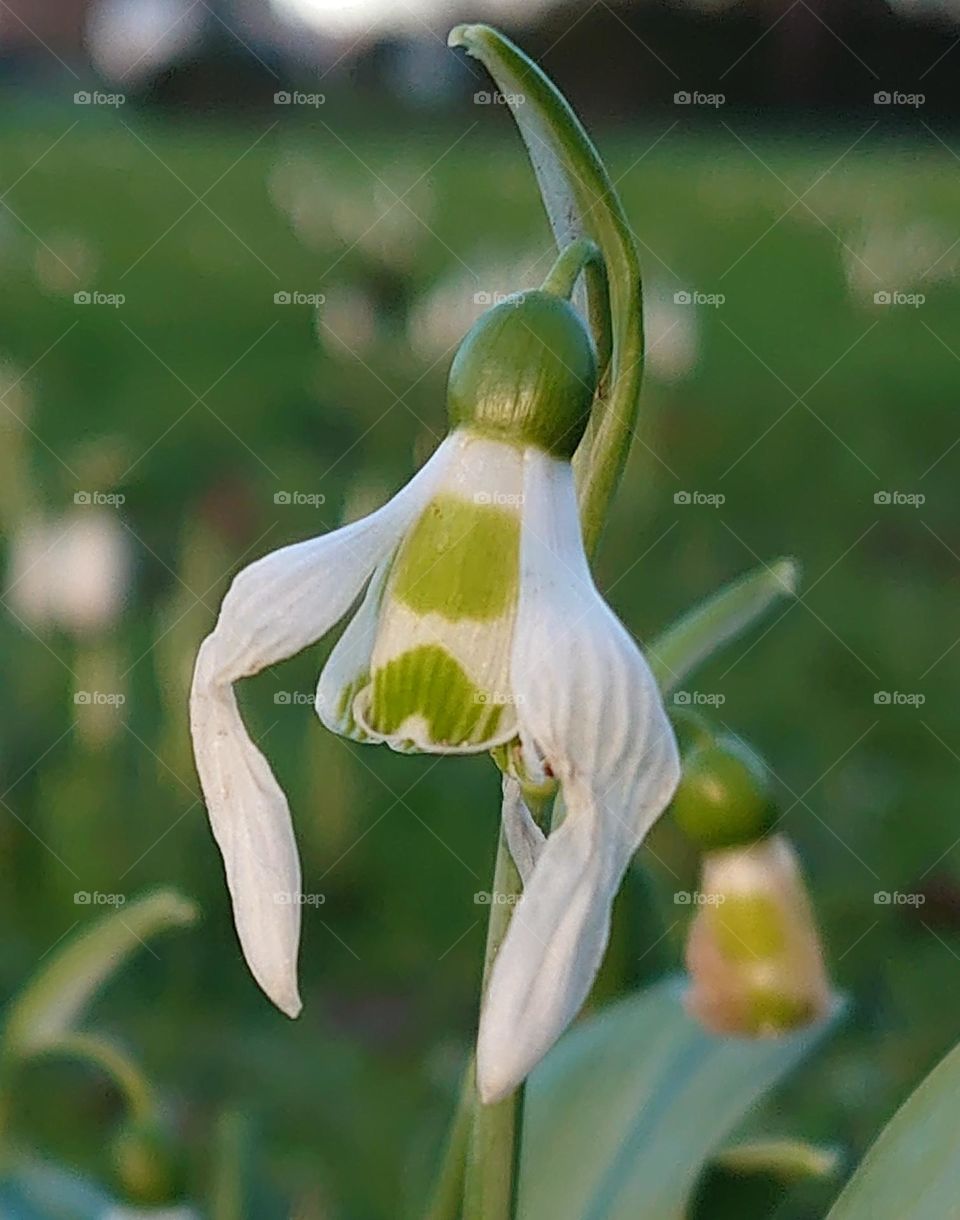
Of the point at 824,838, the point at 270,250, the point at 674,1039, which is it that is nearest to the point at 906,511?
the point at 824,838

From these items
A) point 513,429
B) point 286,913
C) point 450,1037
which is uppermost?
point 513,429

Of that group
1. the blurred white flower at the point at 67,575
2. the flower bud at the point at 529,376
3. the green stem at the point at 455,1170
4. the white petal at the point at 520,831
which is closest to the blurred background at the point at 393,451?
the blurred white flower at the point at 67,575

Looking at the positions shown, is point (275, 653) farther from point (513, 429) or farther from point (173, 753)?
point (173, 753)

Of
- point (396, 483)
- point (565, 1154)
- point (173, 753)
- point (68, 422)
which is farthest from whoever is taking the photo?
point (68, 422)

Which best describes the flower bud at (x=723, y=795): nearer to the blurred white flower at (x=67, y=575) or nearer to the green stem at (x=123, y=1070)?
the green stem at (x=123, y=1070)

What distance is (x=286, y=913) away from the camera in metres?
0.52

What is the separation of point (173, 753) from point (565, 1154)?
803mm

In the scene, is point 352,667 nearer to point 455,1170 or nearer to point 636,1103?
point 455,1170

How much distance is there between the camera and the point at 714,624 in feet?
2.52

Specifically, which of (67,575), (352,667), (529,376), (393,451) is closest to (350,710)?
(352,667)

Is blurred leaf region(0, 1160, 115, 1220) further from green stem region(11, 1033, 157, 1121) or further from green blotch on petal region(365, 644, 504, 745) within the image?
green blotch on petal region(365, 644, 504, 745)

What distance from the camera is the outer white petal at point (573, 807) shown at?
0.49 meters

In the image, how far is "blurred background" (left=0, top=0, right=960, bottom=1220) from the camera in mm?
1406

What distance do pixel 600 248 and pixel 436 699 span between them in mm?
205
